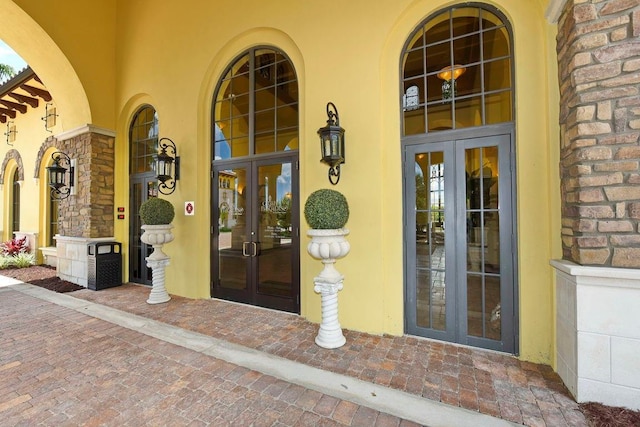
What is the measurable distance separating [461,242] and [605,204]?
3.98ft

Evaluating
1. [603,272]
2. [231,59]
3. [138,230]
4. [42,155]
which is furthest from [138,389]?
[42,155]

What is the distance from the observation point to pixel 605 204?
2186mm

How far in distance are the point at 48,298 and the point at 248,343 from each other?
4.23 m

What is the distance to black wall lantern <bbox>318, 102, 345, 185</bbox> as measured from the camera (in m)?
3.36

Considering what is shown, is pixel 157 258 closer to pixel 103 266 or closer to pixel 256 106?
pixel 103 266

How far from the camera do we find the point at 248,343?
323 centimetres

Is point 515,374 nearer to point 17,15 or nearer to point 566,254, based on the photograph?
point 566,254

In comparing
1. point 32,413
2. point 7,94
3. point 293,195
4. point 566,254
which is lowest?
point 32,413

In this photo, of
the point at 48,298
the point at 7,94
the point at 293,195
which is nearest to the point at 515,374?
the point at 293,195

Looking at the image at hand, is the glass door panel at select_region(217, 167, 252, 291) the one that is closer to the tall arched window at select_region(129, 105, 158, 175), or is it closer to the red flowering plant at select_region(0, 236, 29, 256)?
the tall arched window at select_region(129, 105, 158, 175)

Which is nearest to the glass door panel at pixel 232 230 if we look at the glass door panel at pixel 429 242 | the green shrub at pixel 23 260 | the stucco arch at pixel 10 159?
the glass door panel at pixel 429 242

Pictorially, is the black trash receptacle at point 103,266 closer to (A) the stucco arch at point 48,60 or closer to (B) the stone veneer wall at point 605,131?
(A) the stucco arch at point 48,60

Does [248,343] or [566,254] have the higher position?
[566,254]

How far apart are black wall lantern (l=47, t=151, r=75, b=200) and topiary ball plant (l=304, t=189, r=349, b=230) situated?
6041 mm
